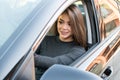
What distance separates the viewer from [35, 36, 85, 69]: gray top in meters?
2.70

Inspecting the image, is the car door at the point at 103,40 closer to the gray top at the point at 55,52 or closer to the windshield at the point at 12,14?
the gray top at the point at 55,52

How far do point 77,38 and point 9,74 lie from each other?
1024mm

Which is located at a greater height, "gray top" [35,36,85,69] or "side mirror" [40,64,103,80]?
"side mirror" [40,64,103,80]

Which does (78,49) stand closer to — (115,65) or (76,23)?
(76,23)

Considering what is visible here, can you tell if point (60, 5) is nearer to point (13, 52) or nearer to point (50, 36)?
point (13, 52)

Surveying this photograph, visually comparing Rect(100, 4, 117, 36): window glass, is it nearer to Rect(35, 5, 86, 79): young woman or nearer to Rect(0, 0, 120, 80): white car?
Rect(0, 0, 120, 80): white car

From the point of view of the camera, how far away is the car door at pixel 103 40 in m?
2.83

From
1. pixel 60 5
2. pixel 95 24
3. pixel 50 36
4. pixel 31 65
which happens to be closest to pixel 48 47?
pixel 50 36

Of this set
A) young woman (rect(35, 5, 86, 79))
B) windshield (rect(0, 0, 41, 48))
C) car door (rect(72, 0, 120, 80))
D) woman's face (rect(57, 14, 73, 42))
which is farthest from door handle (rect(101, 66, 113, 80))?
windshield (rect(0, 0, 41, 48))

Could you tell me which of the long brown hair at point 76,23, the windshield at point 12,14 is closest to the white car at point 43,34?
the windshield at point 12,14

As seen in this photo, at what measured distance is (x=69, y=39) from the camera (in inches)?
121

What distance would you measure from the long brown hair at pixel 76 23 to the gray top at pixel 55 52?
0.20ft

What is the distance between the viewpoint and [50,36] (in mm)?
3287

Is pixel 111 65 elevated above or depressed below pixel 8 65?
below
